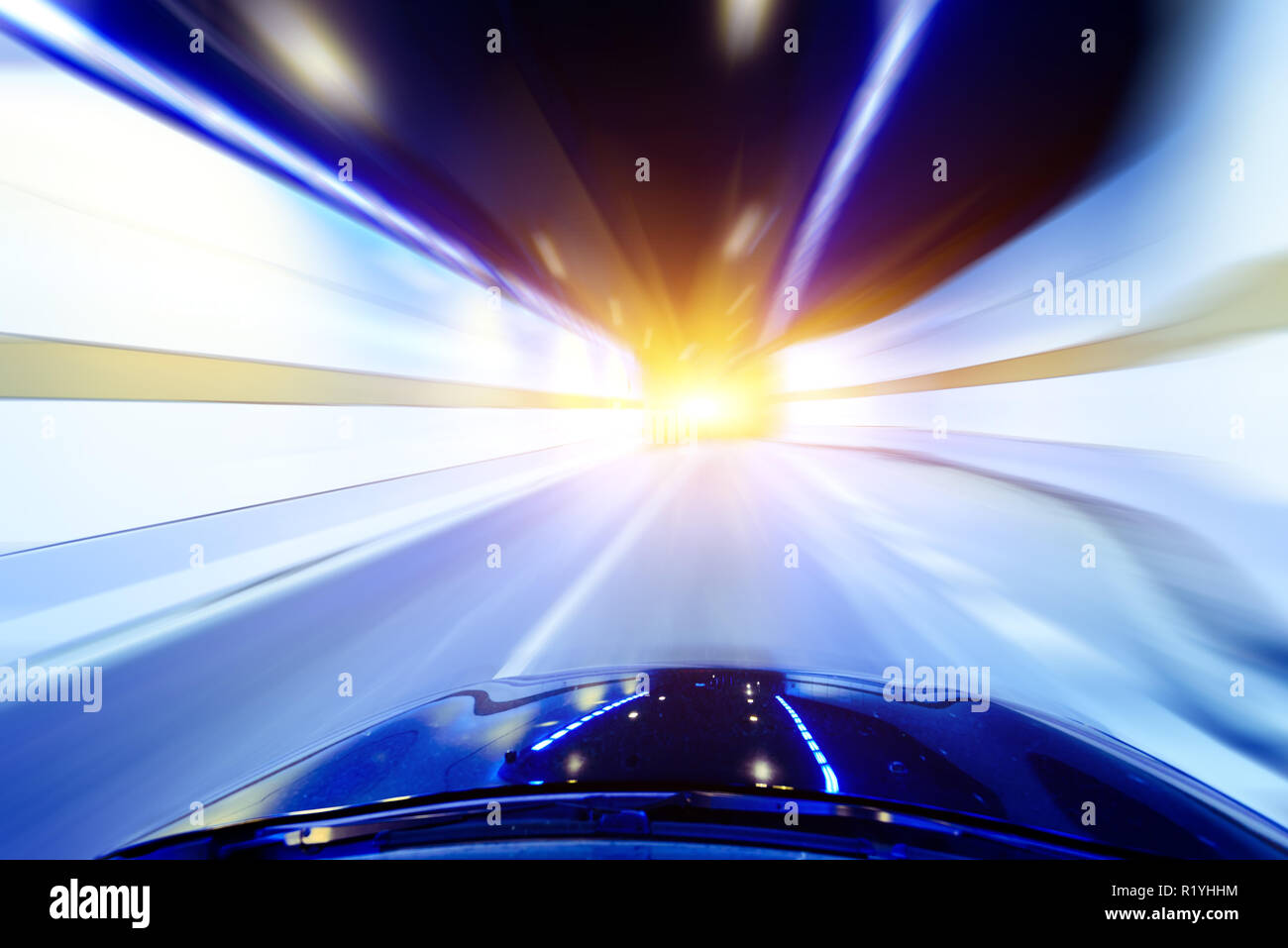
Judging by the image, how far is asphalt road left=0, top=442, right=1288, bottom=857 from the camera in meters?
2.09

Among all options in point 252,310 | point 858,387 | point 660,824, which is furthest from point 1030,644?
point 858,387

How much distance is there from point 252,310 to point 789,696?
18.8 feet

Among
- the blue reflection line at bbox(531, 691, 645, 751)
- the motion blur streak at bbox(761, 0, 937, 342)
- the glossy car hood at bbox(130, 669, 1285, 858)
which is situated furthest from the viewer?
the motion blur streak at bbox(761, 0, 937, 342)

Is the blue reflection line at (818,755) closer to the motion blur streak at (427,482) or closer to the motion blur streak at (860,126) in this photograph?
the motion blur streak at (427,482)

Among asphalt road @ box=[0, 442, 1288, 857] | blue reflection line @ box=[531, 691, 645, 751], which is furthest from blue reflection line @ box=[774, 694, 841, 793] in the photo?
asphalt road @ box=[0, 442, 1288, 857]

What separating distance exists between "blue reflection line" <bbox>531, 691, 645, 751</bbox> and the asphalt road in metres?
0.39

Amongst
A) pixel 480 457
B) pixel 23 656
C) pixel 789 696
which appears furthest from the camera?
pixel 480 457

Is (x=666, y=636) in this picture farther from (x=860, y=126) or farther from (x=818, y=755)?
(x=860, y=126)

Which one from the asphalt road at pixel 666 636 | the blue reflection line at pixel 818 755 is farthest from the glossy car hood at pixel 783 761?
the asphalt road at pixel 666 636

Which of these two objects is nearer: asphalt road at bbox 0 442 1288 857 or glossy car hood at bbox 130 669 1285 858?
glossy car hood at bbox 130 669 1285 858

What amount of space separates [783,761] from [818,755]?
0.10m

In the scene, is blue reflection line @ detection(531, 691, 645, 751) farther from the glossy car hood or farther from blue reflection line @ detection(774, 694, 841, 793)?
blue reflection line @ detection(774, 694, 841, 793)
